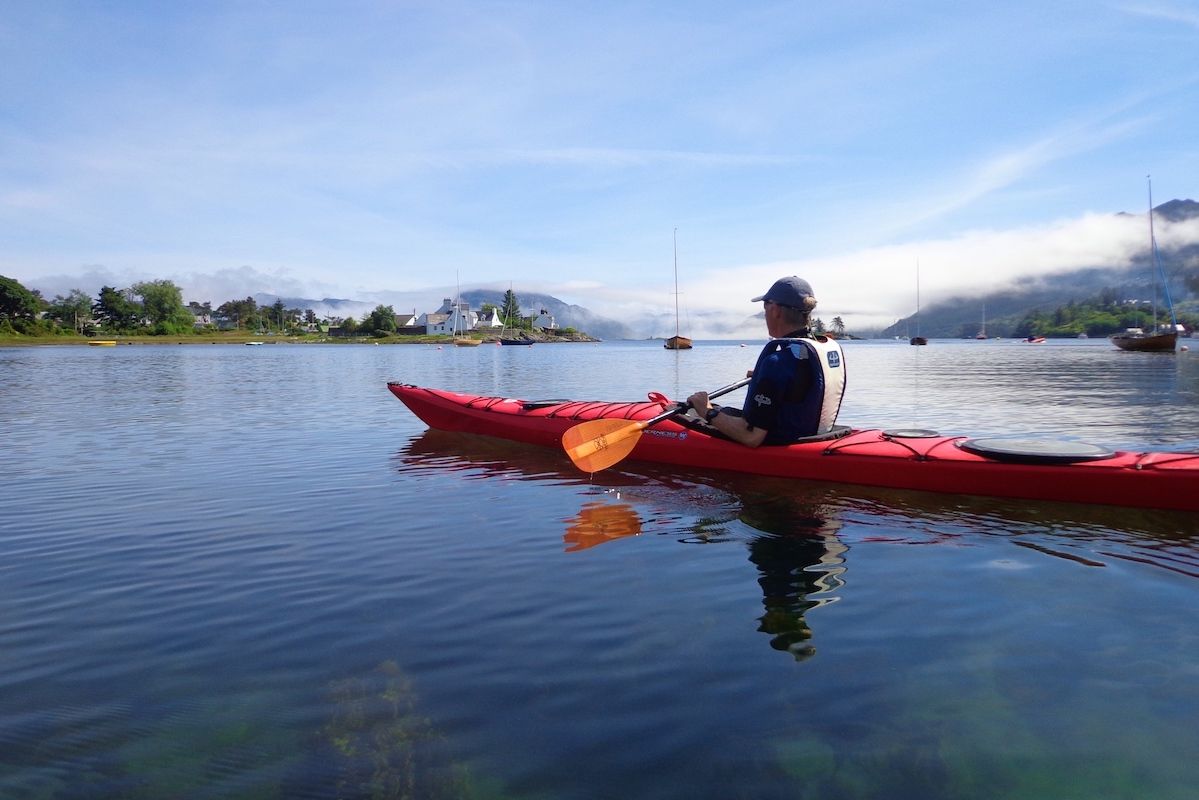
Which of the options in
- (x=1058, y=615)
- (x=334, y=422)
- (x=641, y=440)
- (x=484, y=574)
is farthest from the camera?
(x=334, y=422)

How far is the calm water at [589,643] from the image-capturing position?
3.00 m

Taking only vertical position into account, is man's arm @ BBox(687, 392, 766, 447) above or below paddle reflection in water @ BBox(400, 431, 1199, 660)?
above

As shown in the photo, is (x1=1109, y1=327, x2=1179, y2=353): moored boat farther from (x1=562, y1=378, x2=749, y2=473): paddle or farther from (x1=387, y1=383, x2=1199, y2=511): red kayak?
(x1=562, y1=378, x2=749, y2=473): paddle

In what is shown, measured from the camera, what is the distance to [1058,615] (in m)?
4.56

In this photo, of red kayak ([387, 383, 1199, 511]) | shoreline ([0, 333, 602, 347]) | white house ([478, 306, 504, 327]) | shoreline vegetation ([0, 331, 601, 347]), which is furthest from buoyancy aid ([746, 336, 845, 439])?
white house ([478, 306, 504, 327])

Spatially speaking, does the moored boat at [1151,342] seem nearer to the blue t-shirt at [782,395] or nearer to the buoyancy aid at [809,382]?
the buoyancy aid at [809,382]

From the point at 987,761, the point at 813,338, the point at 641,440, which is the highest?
the point at 813,338

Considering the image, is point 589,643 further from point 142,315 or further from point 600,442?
point 142,315

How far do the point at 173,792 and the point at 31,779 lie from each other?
0.61 meters

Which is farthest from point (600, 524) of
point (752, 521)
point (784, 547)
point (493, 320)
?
point (493, 320)

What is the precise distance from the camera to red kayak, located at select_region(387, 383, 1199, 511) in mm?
6590

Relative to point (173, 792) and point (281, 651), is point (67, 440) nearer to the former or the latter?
point (281, 651)

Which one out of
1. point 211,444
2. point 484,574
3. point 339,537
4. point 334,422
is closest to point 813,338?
point 484,574

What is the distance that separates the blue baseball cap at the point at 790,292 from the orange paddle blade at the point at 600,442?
86.8 inches
